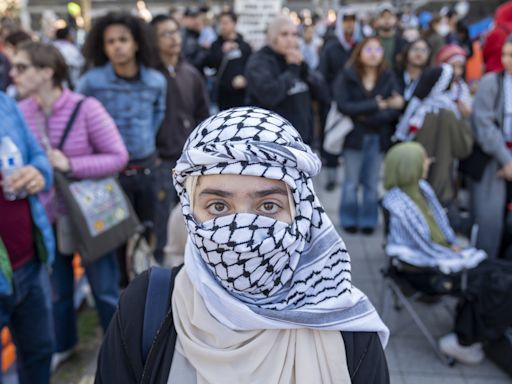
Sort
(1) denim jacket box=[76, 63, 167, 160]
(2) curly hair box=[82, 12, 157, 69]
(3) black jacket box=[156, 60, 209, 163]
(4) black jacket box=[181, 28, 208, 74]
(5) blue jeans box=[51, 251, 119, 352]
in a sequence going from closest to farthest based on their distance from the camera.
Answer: (5) blue jeans box=[51, 251, 119, 352]
(1) denim jacket box=[76, 63, 167, 160]
(2) curly hair box=[82, 12, 157, 69]
(3) black jacket box=[156, 60, 209, 163]
(4) black jacket box=[181, 28, 208, 74]

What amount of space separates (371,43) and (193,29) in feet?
11.4

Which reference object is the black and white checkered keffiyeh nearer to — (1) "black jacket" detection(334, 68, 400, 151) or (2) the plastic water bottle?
(2) the plastic water bottle

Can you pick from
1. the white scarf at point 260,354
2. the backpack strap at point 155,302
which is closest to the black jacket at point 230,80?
the backpack strap at point 155,302

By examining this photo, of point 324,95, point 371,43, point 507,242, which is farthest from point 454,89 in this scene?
point 507,242

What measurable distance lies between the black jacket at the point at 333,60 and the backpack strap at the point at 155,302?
20.1 feet

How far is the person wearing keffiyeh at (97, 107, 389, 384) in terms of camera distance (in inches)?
48.3

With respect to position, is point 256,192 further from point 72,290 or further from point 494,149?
point 494,149

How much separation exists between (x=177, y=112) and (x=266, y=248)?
3137mm

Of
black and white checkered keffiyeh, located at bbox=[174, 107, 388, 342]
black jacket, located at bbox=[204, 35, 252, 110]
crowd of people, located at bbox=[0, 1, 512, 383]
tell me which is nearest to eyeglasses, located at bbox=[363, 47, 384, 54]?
crowd of people, located at bbox=[0, 1, 512, 383]

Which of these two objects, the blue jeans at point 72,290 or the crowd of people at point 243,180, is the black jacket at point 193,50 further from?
the blue jeans at point 72,290

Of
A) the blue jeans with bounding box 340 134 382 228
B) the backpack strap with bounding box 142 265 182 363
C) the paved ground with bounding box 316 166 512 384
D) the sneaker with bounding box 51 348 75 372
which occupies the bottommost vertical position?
the paved ground with bounding box 316 166 512 384

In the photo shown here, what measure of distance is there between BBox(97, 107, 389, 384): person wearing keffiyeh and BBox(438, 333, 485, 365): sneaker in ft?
7.53

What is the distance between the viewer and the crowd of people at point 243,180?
4.11 ft

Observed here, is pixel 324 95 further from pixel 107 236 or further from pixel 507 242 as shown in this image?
pixel 107 236
